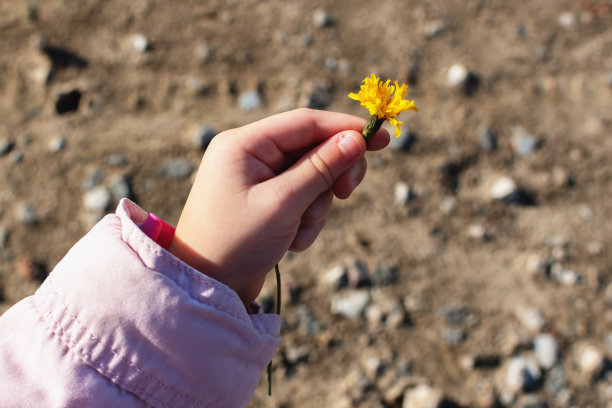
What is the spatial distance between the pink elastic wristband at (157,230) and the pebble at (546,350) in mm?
2149

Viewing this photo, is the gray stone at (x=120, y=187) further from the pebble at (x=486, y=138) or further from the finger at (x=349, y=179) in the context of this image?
the pebble at (x=486, y=138)

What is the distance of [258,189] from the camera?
6.42 feet

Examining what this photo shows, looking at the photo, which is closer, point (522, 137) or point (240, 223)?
point (240, 223)

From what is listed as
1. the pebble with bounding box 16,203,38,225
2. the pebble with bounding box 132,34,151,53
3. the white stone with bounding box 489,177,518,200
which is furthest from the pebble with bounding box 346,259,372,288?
the pebble with bounding box 132,34,151,53

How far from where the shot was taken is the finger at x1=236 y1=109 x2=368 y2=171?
208cm

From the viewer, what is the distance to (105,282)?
1724 mm

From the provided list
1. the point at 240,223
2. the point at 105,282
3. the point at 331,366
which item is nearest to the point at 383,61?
the point at 331,366

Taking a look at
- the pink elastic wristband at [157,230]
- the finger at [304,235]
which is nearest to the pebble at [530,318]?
the finger at [304,235]

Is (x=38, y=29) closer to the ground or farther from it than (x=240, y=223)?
farther from it

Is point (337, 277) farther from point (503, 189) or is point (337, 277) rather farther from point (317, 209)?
point (503, 189)

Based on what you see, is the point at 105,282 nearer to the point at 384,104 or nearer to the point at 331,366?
the point at 384,104

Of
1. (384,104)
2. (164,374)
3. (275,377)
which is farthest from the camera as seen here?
(275,377)

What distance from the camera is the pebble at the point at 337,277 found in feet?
10.4

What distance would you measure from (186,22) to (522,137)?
2.56 m
